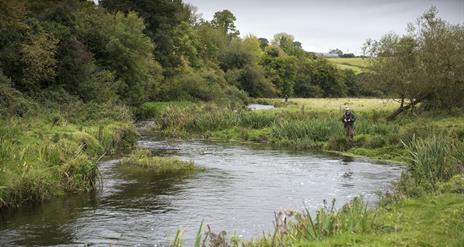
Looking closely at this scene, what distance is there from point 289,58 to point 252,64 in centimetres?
1316

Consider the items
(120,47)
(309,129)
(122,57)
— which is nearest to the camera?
(309,129)

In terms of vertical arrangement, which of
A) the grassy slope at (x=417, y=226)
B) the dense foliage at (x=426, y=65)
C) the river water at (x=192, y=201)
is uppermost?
the dense foliage at (x=426, y=65)

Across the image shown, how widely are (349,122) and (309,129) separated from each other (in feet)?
15.0

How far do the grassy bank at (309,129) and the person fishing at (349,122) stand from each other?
1.53ft

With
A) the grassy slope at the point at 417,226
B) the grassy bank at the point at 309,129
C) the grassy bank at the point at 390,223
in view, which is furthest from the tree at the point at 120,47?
the grassy slope at the point at 417,226

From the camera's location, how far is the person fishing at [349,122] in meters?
35.0

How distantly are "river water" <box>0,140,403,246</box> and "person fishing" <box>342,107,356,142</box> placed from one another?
4801 mm

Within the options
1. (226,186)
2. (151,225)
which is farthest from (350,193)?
(151,225)

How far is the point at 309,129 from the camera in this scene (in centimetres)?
3956

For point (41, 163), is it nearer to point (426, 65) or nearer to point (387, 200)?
point (387, 200)

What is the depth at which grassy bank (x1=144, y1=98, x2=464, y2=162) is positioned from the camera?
110 feet

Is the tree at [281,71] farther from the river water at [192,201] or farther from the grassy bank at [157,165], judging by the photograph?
the grassy bank at [157,165]

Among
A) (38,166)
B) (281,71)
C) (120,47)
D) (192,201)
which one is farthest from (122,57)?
(281,71)

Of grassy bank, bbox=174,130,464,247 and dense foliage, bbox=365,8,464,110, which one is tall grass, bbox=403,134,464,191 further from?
dense foliage, bbox=365,8,464,110
